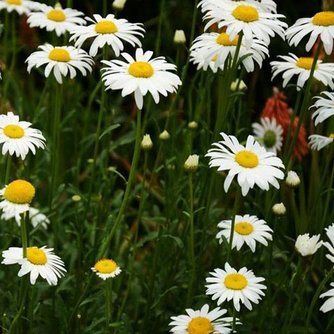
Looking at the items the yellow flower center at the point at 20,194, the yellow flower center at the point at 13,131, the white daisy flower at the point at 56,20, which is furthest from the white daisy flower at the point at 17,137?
the white daisy flower at the point at 56,20

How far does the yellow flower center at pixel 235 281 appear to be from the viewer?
6.43 feet

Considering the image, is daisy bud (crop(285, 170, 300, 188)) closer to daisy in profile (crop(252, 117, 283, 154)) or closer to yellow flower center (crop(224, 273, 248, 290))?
yellow flower center (crop(224, 273, 248, 290))

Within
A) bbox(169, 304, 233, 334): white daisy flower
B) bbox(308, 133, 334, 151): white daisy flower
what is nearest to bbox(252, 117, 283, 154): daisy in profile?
bbox(308, 133, 334, 151): white daisy flower

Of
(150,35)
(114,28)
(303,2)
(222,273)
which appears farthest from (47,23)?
(303,2)

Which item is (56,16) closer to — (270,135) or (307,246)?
(270,135)

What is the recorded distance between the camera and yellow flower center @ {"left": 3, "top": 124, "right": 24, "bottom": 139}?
6.81 feet

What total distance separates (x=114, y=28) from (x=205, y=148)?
18.2 inches

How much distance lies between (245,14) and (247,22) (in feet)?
0.07

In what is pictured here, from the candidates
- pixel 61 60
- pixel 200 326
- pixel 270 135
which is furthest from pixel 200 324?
pixel 270 135

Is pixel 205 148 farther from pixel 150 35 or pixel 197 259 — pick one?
pixel 150 35

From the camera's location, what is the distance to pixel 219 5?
7.14 feet

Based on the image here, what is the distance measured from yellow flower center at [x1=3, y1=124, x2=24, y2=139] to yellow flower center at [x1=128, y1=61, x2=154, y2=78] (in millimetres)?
333

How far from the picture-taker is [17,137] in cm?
208

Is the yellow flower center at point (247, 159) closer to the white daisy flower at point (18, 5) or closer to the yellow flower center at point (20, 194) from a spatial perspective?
the yellow flower center at point (20, 194)
